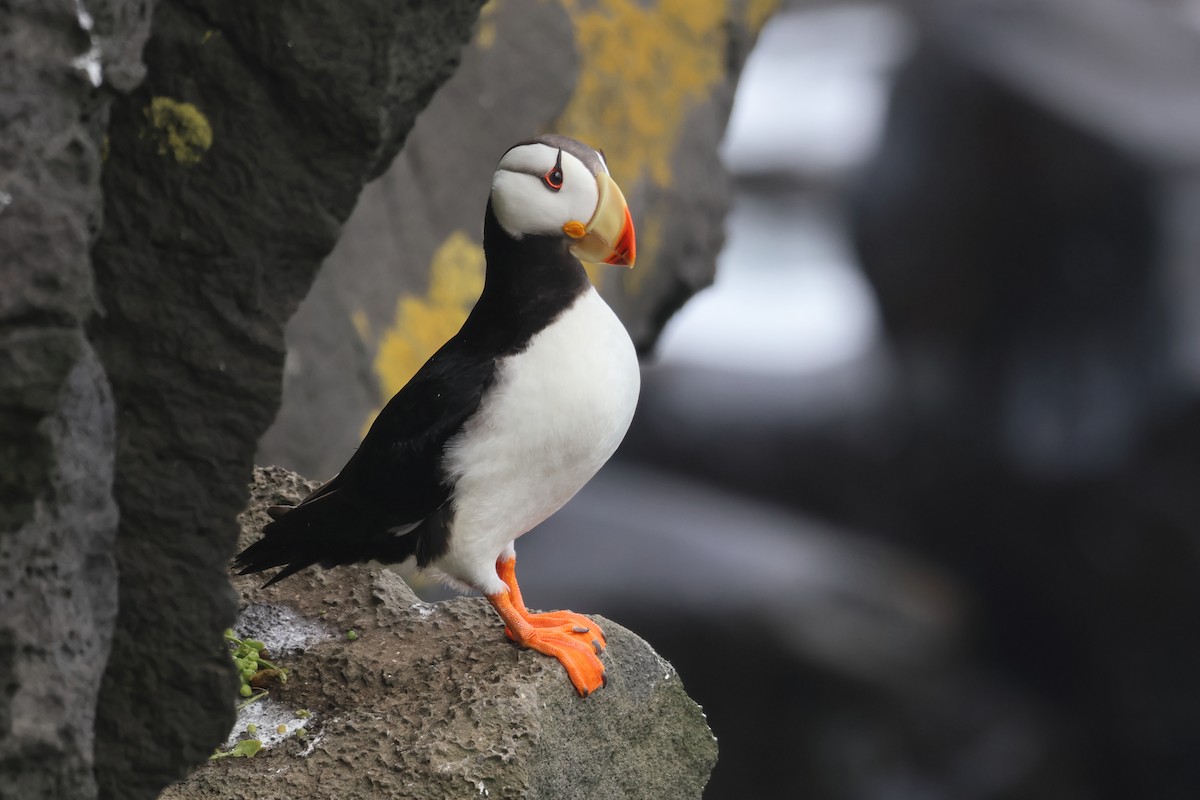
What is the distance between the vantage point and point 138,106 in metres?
1.40

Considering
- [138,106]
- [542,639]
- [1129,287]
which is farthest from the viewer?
[1129,287]

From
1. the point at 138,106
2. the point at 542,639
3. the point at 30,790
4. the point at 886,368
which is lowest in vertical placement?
the point at 886,368

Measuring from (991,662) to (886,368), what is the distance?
1147mm

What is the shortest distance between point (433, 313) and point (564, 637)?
192 cm

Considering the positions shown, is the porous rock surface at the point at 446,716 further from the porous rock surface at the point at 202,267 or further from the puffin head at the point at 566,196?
the puffin head at the point at 566,196

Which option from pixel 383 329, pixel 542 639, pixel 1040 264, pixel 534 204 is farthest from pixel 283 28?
pixel 1040 264

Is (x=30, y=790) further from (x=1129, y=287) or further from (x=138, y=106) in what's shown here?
(x=1129, y=287)

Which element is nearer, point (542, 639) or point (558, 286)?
point (558, 286)

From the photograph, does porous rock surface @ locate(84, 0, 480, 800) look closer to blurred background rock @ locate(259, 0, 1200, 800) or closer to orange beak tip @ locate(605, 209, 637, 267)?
orange beak tip @ locate(605, 209, 637, 267)

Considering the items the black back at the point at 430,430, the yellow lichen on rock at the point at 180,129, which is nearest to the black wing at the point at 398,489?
the black back at the point at 430,430

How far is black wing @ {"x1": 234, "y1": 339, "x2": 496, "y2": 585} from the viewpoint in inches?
76.8

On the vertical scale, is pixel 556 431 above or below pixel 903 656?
above

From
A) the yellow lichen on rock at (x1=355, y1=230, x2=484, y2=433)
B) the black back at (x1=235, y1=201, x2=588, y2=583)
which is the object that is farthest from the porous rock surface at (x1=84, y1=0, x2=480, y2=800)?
the yellow lichen on rock at (x1=355, y1=230, x2=484, y2=433)

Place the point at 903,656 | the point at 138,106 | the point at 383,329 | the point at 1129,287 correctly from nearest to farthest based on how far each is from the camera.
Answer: the point at 138,106 → the point at 383,329 → the point at 903,656 → the point at 1129,287
